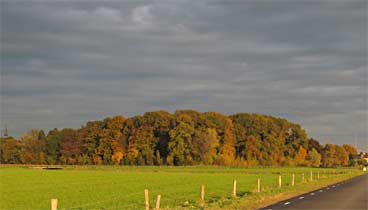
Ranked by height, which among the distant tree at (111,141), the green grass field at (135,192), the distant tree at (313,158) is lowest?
the green grass field at (135,192)

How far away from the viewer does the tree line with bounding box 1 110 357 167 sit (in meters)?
128

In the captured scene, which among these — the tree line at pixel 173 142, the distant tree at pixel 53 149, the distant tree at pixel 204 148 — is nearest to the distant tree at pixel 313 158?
the tree line at pixel 173 142

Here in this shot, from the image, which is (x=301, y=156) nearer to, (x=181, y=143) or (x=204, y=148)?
(x=204, y=148)

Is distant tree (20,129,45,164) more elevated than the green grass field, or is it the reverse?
distant tree (20,129,45,164)

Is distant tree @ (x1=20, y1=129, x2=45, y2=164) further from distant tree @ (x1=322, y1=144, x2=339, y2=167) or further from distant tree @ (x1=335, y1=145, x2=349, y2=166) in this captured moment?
distant tree @ (x1=335, y1=145, x2=349, y2=166)

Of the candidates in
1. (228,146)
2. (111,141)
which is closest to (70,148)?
(111,141)

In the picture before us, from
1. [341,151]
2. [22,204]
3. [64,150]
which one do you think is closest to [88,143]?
[64,150]

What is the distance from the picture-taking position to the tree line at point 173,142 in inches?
5059

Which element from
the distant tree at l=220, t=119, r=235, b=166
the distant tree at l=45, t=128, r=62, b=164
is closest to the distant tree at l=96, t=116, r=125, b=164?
the distant tree at l=45, t=128, r=62, b=164

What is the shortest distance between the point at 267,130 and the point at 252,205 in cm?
12472

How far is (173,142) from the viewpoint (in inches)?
5034

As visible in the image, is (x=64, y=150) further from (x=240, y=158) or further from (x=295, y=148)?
(x=295, y=148)

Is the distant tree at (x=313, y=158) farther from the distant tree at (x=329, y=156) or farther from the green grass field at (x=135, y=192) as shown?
the green grass field at (x=135, y=192)

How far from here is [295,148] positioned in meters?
152
